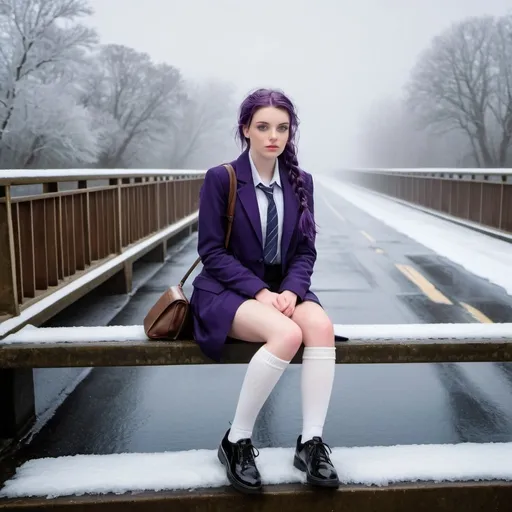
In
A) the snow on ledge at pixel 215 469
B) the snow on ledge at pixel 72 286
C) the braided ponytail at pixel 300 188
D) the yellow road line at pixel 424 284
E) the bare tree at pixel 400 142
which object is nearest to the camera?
the snow on ledge at pixel 215 469

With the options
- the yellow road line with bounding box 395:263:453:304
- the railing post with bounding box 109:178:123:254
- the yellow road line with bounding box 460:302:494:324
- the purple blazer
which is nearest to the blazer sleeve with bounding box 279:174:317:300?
the purple blazer

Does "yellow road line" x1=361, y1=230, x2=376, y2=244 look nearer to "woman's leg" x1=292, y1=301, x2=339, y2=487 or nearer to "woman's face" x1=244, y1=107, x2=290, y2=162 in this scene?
"woman's face" x1=244, y1=107, x2=290, y2=162

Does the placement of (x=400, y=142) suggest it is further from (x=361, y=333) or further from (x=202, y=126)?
(x=361, y=333)

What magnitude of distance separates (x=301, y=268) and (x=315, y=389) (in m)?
0.66

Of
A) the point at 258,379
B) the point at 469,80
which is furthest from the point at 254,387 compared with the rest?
the point at 469,80

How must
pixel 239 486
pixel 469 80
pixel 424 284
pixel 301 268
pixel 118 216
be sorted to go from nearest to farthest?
pixel 239 486 < pixel 301 268 < pixel 118 216 < pixel 424 284 < pixel 469 80

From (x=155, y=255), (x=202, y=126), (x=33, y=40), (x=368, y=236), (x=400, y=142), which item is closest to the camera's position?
(x=155, y=255)

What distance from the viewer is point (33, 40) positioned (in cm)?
3906

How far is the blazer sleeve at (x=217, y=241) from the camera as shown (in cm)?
334

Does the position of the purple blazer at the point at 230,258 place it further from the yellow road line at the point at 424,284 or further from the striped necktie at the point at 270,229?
the yellow road line at the point at 424,284

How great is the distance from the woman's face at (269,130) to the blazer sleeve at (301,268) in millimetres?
313

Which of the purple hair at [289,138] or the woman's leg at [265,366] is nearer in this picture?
the woman's leg at [265,366]

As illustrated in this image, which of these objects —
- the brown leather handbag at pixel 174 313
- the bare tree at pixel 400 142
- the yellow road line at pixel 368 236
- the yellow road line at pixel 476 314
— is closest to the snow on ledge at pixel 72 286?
the brown leather handbag at pixel 174 313

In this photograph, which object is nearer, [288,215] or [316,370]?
[316,370]
